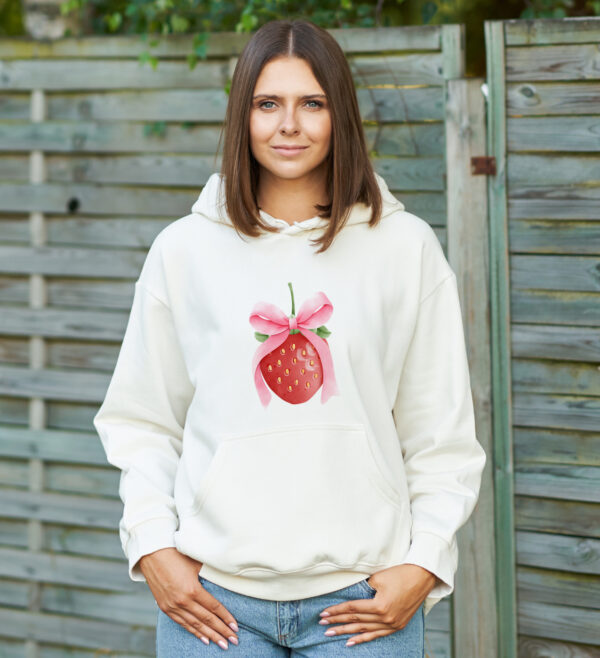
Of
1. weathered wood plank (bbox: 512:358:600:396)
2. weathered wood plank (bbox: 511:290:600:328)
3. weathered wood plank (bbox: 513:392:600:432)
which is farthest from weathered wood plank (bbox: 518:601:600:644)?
weathered wood plank (bbox: 511:290:600:328)

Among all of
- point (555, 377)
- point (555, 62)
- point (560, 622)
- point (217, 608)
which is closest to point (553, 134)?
point (555, 62)

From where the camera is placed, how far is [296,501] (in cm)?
181

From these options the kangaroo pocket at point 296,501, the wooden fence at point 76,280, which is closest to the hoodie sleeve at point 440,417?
the kangaroo pocket at point 296,501

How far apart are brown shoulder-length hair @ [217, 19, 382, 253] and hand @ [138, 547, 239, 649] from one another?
0.69 metres

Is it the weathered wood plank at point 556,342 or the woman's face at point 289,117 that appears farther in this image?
the weathered wood plank at point 556,342

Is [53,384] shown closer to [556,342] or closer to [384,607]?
[556,342]

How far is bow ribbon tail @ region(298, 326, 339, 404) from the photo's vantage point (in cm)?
186

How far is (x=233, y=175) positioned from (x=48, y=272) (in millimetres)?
1618

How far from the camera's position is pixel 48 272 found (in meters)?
3.40

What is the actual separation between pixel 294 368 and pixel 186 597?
0.51m

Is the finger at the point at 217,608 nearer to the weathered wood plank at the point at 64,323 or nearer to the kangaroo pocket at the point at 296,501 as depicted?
the kangaroo pocket at the point at 296,501

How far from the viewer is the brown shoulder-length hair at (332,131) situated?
1.92 m

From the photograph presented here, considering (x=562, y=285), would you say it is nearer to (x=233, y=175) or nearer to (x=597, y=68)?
(x=597, y=68)

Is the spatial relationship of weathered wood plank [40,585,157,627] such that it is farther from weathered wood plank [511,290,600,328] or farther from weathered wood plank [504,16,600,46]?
weathered wood plank [504,16,600,46]
